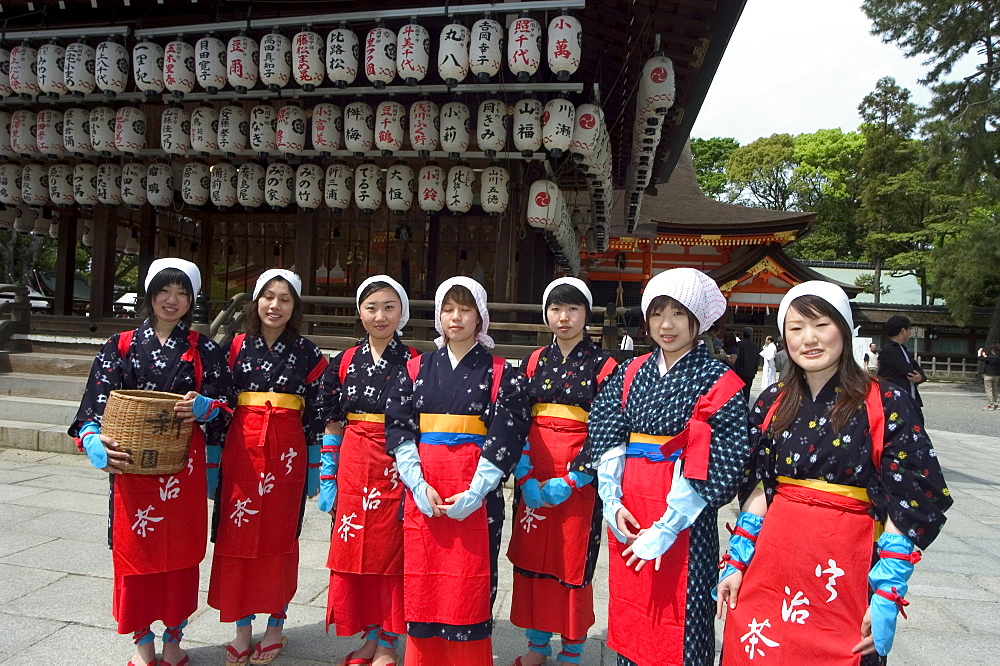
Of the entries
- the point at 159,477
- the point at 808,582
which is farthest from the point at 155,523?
the point at 808,582

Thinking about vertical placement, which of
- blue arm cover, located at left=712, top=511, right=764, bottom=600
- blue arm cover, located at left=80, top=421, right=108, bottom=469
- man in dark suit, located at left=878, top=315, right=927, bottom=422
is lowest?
blue arm cover, located at left=712, top=511, right=764, bottom=600

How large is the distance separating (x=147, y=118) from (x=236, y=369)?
898 centimetres

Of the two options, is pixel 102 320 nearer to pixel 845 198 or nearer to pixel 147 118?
pixel 147 118

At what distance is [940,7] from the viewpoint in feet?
65.6

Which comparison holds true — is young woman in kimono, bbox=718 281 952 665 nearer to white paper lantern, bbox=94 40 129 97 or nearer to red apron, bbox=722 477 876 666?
red apron, bbox=722 477 876 666

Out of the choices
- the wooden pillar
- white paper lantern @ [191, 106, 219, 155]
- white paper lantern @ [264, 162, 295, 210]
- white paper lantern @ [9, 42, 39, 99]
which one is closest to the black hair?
white paper lantern @ [264, 162, 295, 210]

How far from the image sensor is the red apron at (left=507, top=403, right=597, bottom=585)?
2.88m

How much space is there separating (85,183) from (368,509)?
10.1 meters

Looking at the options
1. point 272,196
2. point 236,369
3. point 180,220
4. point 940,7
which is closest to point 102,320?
point 180,220

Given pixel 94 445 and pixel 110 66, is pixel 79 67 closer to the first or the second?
pixel 110 66

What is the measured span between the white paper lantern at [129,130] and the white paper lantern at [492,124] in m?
5.24

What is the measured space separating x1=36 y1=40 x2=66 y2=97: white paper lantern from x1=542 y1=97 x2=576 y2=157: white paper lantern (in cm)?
697

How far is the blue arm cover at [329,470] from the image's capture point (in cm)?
298

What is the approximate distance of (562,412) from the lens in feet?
10.1
